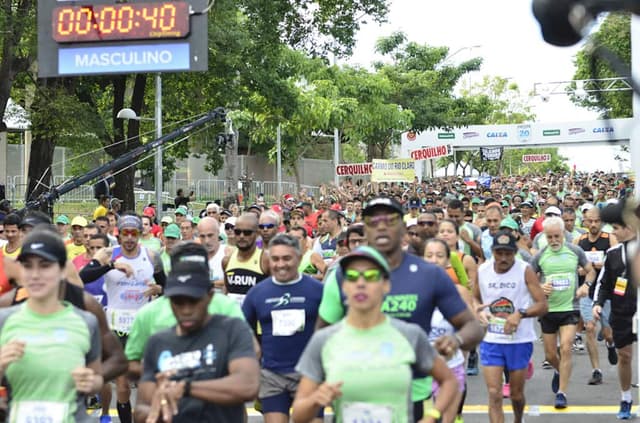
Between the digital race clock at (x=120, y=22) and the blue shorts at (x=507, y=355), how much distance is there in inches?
322

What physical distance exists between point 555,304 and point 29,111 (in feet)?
49.5

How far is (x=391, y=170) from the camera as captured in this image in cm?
3484

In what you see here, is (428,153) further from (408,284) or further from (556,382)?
(408,284)

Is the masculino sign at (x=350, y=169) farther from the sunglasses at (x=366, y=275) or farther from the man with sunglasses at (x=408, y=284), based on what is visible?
the sunglasses at (x=366, y=275)

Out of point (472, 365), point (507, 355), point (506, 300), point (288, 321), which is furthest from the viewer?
point (472, 365)

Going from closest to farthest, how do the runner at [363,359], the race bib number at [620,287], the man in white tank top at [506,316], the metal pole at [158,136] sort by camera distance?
the runner at [363,359] < the man in white tank top at [506,316] < the race bib number at [620,287] < the metal pole at [158,136]

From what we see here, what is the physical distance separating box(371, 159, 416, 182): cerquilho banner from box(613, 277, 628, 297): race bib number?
24399 millimetres

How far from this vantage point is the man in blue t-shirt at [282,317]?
7254 mm

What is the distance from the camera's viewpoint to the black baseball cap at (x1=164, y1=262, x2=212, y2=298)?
4785 millimetres

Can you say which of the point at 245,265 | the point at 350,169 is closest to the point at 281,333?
the point at 245,265

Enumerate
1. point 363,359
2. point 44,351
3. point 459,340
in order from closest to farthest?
point 363,359 < point 44,351 < point 459,340

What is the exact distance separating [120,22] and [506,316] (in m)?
8.72

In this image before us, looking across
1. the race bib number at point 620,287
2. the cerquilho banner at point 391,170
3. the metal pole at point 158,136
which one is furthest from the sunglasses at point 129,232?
the cerquilho banner at point 391,170

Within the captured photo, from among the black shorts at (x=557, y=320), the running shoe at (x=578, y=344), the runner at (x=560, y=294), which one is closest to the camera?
the runner at (x=560, y=294)
